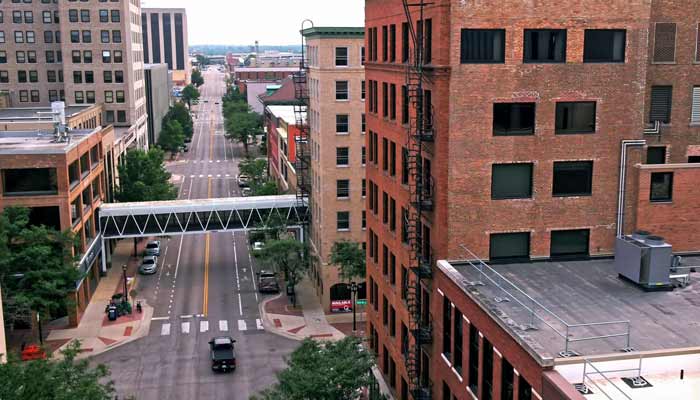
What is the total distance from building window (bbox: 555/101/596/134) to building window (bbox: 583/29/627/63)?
2.09 meters

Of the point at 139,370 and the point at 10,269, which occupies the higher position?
the point at 10,269

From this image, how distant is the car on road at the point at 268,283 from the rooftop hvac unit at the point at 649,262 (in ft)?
159

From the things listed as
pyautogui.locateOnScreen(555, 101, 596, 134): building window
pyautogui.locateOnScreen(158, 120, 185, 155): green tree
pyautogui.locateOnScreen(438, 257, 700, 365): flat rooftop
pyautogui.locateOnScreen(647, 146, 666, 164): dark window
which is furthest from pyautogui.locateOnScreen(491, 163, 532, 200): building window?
pyautogui.locateOnScreen(158, 120, 185, 155): green tree

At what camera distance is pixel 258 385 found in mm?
53594

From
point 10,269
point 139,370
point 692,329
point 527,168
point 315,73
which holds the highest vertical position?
point 315,73

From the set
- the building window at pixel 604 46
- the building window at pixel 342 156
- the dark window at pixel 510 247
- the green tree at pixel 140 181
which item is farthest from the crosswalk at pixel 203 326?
the building window at pixel 604 46

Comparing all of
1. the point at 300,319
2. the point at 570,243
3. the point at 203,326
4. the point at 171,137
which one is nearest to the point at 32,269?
the point at 203,326

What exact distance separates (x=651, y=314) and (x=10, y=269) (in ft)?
154

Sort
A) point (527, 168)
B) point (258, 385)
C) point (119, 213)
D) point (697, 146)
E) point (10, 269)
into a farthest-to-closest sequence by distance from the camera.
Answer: point (119, 213) → point (10, 269) → point (258, 385) → point (697, 146) → point (527, 168)

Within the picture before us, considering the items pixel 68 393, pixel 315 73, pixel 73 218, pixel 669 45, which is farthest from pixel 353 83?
pixel 68 393

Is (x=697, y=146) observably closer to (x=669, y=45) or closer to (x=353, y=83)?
(x=669, y=45)

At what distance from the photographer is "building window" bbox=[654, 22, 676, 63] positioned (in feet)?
121

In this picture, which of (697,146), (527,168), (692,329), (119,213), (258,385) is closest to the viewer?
(692,329)

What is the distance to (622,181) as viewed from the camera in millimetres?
35906
